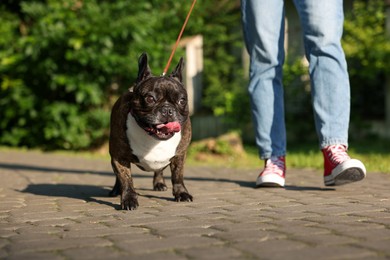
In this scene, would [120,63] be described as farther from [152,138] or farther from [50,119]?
[152,138]

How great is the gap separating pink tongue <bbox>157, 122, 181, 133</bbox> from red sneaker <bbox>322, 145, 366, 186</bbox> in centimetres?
113

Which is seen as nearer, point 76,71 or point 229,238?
point 229,238

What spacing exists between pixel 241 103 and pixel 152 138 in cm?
730

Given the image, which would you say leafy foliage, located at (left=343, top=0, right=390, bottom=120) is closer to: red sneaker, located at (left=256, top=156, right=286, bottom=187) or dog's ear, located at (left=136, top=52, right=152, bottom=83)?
red sneaker, located at (left=256, top=156, right=286, bottom=187)

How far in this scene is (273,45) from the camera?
4898mm

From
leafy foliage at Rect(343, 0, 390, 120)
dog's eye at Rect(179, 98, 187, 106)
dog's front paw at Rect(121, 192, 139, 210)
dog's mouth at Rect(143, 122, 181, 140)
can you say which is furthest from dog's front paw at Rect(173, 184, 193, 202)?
leafy foliage at Rect(343, 0, 390, 120)

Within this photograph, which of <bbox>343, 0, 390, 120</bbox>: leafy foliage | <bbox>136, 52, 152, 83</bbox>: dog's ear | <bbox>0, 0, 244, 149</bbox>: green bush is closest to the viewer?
<bbox>136, 52, 152, 83</bbox>: dog's ear

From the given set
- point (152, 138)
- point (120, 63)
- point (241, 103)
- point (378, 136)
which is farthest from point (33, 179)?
point (378, 136)

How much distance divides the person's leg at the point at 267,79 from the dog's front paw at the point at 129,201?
46.6 inches

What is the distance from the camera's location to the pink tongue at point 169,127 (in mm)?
3970

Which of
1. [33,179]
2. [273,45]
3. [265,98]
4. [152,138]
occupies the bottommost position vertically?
[33,179]

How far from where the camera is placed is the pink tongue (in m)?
3.97

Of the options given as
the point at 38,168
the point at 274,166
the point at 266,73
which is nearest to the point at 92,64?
the point at 38,168

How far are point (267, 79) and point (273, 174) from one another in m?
0.71
